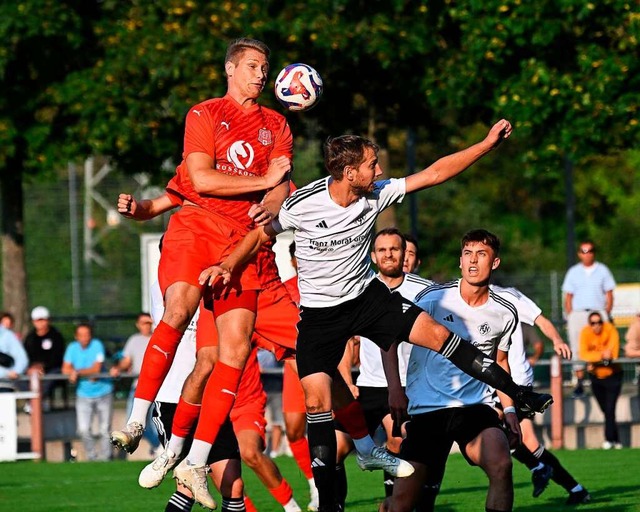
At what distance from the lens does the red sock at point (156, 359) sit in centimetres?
950

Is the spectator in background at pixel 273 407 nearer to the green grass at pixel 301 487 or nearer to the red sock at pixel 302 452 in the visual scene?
the green grass at pixel 301 487

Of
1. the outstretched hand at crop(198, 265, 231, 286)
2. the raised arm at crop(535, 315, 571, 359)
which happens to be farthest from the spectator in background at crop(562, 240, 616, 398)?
the outstretched hand at crop(198, 265, 231, 286)

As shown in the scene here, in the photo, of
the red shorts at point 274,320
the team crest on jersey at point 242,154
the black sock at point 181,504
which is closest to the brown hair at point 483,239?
the red shorts at point 274,320

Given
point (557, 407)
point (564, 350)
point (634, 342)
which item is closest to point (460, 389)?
point (564, 350)

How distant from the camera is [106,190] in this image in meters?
60.2

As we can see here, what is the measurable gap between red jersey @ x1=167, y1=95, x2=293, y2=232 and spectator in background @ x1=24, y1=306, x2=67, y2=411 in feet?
40.6

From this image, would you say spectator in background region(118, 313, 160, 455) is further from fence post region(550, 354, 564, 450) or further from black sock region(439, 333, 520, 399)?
black sock region(439, 333, 520, 399)

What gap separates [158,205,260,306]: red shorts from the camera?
952 centimetres

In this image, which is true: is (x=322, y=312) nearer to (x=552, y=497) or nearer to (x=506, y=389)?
(x=506, y=389)

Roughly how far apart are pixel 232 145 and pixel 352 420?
2.04 metres

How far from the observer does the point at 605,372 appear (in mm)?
19703

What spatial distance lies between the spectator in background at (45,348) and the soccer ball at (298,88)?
41.5 ft

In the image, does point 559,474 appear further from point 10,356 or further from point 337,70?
point 337,70

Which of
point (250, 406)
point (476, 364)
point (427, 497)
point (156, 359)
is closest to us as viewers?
point (476, 364)
